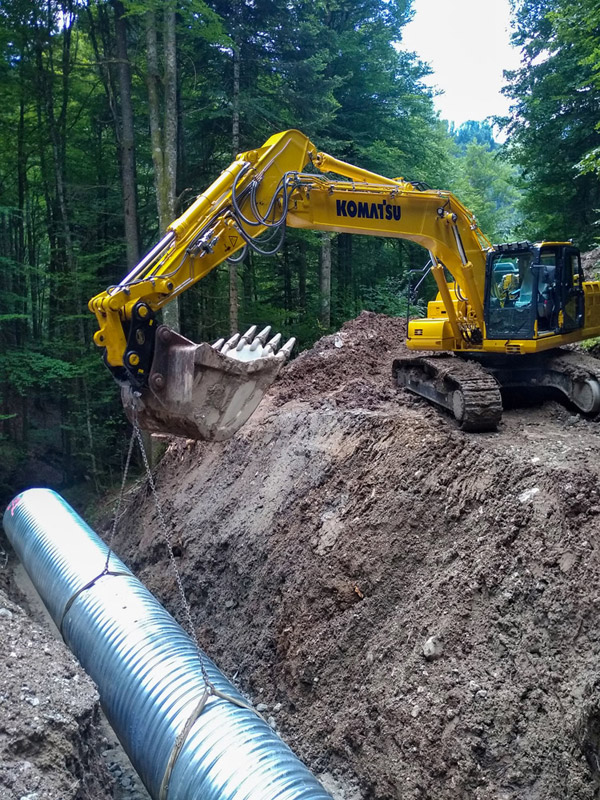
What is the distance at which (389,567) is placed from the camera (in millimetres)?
6051

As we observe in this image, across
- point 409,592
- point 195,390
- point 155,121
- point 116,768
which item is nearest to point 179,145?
point 155,121

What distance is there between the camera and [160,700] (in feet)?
14.9

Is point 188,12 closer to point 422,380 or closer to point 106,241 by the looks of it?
point 106,241

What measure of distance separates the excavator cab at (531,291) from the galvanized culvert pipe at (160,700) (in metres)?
5.28

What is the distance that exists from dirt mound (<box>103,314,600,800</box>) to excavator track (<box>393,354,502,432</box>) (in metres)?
0.20

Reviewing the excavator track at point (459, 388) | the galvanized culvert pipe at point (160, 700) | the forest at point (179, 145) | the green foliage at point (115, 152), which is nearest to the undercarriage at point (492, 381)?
the excavator track at point (459, 388)

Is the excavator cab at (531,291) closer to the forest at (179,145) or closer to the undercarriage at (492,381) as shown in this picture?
the undercarriage at (492,381)

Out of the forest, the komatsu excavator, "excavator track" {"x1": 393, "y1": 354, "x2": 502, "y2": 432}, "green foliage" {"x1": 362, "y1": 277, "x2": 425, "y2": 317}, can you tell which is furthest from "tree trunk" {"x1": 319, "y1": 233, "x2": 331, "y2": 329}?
"excavator track" {"x1": 393, "y1": 354, "x2": 502, "y2": 432}

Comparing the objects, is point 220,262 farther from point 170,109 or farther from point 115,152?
point 115,152

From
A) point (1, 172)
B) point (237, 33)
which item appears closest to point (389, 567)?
point (237, 33)

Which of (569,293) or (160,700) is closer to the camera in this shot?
(160,700)

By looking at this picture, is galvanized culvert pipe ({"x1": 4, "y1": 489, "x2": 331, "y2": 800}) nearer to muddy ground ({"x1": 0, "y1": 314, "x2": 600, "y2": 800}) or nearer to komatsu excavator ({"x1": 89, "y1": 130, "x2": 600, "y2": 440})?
muddy ground ({"x1": 0, "y1": 314, "x2": 600, "y2": 800})

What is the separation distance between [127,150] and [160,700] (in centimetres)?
1163

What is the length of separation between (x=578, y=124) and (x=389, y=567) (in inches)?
502
